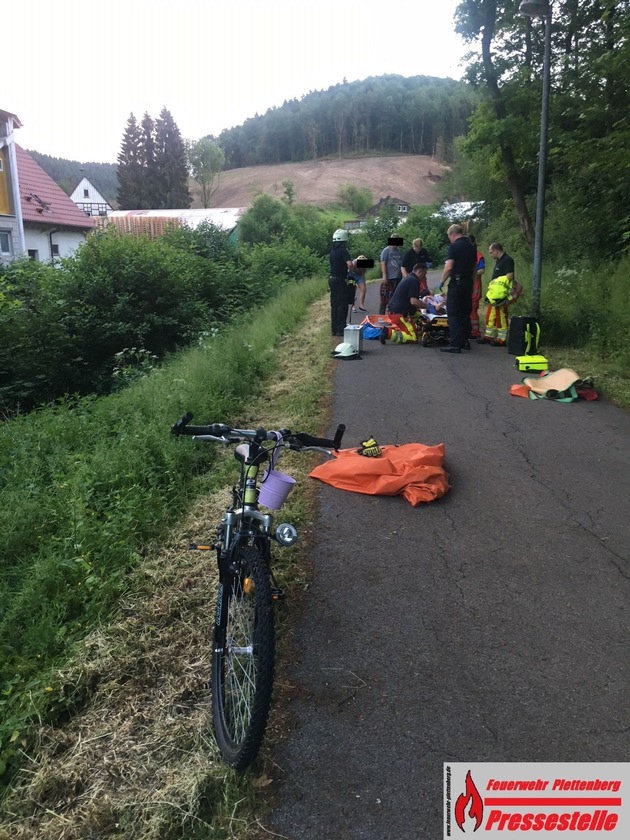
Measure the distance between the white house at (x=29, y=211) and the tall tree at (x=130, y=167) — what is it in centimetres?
6301

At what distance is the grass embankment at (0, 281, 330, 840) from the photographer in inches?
109

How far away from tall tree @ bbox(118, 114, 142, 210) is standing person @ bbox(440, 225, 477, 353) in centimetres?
9593

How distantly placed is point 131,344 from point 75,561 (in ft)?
39.2

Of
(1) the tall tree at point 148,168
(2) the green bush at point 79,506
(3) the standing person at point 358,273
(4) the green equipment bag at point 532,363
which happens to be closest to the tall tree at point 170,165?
(1) the tall tree at point 148,168

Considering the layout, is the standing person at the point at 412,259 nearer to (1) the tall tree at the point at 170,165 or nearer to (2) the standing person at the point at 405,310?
(2) the standing person at the point at 405,310

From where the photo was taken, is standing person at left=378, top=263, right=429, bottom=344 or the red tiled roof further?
the red tiled roof

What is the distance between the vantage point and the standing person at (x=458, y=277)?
11477 millimetres

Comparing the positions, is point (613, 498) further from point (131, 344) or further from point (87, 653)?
point (131, 344)

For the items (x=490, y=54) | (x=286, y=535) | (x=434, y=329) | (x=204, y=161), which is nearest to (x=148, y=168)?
(x=204, y=161)

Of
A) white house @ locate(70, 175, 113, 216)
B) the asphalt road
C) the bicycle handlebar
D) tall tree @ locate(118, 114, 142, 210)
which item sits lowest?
the asphalt road

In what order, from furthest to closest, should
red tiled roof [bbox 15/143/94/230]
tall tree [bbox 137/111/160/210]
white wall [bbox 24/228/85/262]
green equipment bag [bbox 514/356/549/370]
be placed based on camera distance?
tall tree [bbox 137/111/160/210] < red tiled roof [bbox 15/143/94/230] < white wall [bbox 24/228/85/262] < green equipment bag [bbox 514/356/549/370]

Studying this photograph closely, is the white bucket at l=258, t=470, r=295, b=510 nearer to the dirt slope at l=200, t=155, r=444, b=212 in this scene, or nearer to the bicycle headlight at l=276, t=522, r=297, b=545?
the bicycle headlight at l=276, t=522, r=297, b=545

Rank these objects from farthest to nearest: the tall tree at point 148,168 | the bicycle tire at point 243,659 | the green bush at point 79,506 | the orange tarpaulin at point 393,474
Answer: the tall tree at point 148,168
the orange tarpaulin at point 393,474
the green bush at point 79,506
the bicycle tire at point 243,659

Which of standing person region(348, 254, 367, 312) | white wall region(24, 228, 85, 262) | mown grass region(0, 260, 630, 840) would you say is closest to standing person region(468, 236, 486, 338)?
standing person region(348, 254, 367, 312)
